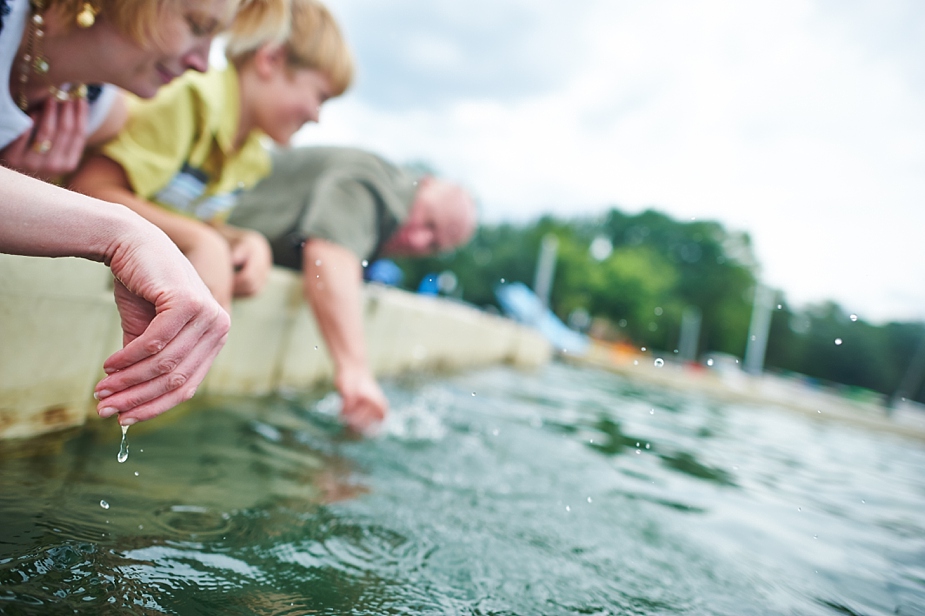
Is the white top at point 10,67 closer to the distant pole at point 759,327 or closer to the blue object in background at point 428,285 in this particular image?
the blue object in background at point 428,285

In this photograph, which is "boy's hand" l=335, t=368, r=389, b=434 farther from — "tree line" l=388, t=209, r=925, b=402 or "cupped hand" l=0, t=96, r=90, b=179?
"tree line" l=388, t=209, r=925, b=402

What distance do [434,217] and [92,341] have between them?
7.53ft

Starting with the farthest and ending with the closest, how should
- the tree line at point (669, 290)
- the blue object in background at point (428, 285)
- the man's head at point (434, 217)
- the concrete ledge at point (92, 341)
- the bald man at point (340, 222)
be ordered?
1. the tree line at point (669, 290)
2. the blue object in background at point (428, 285)
3. the man's head at point (434, 217)
4. the bald man at point (340, 222)
5. the concrete ledge at point (92, 341)

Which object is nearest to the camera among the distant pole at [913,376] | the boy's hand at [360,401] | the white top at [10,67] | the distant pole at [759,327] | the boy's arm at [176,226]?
the white top at [10,67]

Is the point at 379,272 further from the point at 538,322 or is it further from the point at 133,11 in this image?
the point at 538,322

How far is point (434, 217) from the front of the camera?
372cm

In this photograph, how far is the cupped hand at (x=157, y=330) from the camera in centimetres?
80

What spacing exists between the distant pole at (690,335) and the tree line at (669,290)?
17.8 inches

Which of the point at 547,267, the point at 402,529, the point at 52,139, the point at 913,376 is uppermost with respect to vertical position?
the point at 547,267

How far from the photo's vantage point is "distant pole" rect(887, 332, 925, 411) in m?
39.9

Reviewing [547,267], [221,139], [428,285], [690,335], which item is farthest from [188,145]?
[690,335]

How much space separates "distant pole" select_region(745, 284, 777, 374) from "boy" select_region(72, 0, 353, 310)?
4247 cm

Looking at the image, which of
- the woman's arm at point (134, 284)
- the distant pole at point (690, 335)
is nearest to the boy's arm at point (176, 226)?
the woman's arm at point (134, 284)

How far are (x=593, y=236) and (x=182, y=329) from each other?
48231mm
